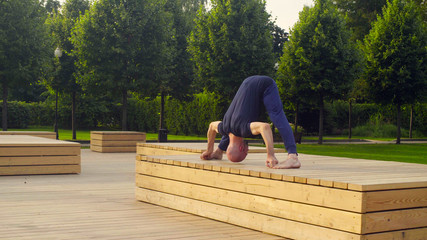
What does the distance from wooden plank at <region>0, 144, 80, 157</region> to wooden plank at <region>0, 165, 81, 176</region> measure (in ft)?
1.00

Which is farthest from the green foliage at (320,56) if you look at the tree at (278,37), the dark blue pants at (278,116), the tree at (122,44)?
the tree at (278,37)

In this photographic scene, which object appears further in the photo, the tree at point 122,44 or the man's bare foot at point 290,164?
the tree at point 122,44

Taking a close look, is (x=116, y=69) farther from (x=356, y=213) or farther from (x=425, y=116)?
(x=425, y=116)

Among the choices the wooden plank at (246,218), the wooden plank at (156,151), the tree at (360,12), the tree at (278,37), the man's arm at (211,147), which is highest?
the tree at (360,12)

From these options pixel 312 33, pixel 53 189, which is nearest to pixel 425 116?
pixel 312 33

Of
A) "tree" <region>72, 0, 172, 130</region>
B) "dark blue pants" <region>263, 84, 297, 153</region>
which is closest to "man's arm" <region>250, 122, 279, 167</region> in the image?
"dark blue pants" <region>263, 84, 297, 153</region>

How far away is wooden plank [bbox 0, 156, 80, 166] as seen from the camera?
1245 centimetres

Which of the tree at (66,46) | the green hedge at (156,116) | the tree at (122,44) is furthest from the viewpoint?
the green hedge at (156,116)

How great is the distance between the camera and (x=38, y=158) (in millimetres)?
12680

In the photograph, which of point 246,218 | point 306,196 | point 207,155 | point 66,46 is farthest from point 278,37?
point 306,196

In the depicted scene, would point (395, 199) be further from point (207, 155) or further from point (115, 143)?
point (115, 143)

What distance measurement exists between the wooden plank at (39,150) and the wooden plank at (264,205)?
14.8 feet

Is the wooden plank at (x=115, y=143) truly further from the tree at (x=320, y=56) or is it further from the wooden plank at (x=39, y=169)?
the tree at (x=320, y=56)

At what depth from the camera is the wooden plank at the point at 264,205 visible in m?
5.63
